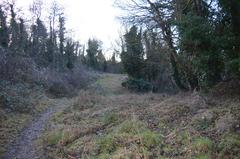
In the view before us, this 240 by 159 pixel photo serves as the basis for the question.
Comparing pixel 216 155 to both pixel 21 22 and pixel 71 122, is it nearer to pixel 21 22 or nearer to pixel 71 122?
pixel 71 122

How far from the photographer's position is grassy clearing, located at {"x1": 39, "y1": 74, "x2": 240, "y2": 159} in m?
9.77

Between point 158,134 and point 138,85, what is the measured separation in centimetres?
2535

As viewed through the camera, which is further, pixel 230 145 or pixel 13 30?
pixel 13 30

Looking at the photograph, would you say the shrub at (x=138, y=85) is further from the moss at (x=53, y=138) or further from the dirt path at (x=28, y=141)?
the moss at (x=53, y=138)

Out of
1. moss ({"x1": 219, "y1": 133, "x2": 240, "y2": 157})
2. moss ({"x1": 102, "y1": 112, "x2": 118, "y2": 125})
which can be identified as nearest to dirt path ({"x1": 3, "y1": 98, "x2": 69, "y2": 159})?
moss ({"x1": 102, "y1": 112, "x2": 118, "y2": 125})

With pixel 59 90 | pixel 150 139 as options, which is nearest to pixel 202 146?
pixel 150 139

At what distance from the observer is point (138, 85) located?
36.5m

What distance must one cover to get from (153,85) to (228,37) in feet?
68.3

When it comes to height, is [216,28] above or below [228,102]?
above

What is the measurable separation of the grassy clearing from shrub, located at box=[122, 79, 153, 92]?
19376 millimetres

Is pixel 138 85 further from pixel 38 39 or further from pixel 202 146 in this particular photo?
pixel 202 146

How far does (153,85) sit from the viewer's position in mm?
35812

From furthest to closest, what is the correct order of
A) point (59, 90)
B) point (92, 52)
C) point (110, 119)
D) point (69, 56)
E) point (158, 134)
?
point (92, 52), point (69, 56), point (59, 90), point (110, 119), point (158, 134)

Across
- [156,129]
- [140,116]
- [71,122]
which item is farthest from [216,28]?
[71,122]
